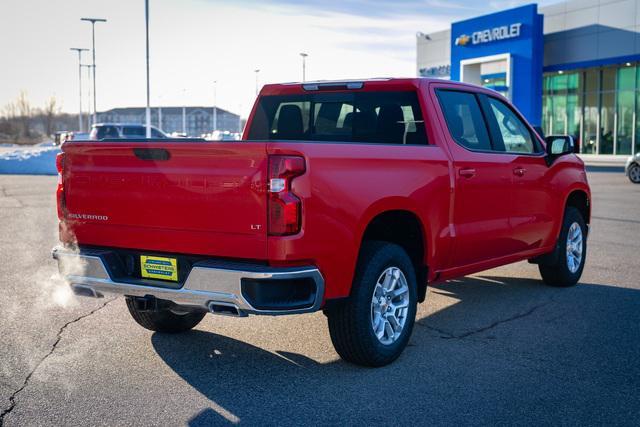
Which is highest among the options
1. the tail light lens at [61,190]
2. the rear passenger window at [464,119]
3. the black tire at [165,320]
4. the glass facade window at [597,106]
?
the glass facade window at [597,106]

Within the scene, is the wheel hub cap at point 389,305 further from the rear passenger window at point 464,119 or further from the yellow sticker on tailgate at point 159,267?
the rear passenger window at point 464,119

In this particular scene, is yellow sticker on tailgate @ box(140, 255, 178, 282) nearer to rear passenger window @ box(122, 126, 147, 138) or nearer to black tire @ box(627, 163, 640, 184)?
black tire @ box(627, 163, 640, 184)

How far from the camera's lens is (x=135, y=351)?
5.40 meters

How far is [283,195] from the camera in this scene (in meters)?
4.23

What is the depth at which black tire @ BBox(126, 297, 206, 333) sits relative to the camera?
18.9 feet

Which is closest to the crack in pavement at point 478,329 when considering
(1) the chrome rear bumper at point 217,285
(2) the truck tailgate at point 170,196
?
(1) the chrome rear bumper at point 217,285

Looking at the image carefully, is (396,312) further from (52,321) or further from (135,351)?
(52,321)

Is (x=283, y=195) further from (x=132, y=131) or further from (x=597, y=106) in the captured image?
(x=597, y=106)

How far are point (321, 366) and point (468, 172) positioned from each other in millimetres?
1971

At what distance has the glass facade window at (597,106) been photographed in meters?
42.7

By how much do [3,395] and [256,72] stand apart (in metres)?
85.5

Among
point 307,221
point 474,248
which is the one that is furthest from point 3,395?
point 474,248

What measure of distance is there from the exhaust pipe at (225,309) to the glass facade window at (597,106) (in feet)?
130

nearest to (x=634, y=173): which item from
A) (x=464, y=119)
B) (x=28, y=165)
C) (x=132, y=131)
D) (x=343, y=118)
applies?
(x=464, y=119)
